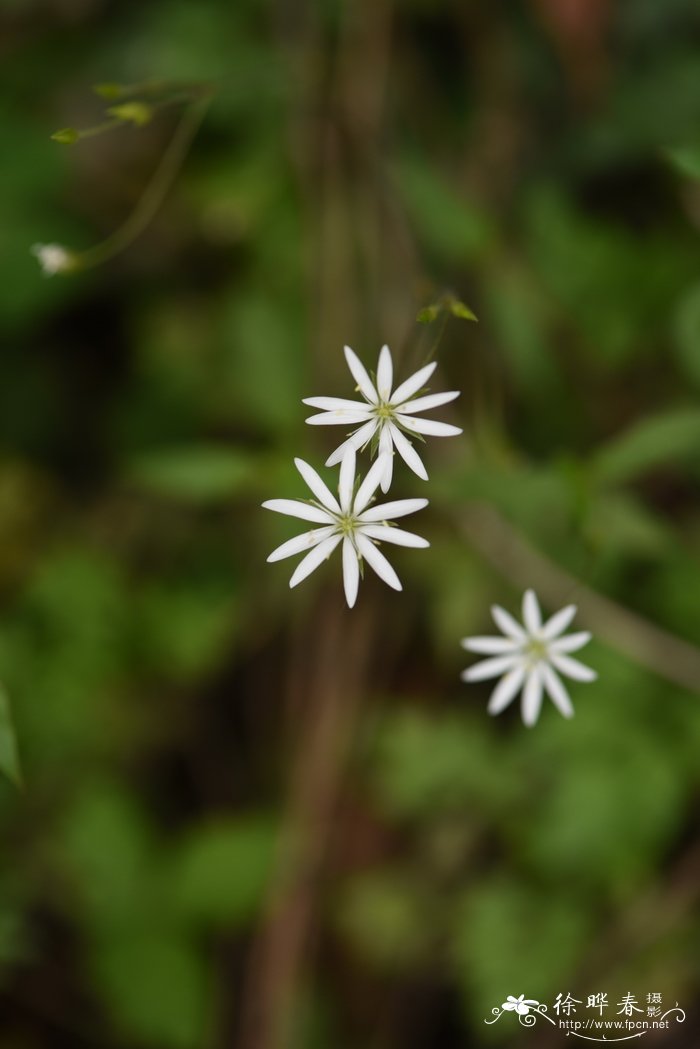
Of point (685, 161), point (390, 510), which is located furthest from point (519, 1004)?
point (685, 161)

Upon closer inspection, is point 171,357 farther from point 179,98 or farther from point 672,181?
point 672,181

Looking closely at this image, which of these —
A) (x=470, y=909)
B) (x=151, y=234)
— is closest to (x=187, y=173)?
(x=151, y=234)

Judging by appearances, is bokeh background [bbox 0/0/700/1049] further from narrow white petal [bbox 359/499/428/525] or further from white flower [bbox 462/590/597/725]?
narrow white petal [bbox 359/499/428/525]

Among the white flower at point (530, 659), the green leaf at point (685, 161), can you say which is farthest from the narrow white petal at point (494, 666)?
the green leaf at point (685, 161)

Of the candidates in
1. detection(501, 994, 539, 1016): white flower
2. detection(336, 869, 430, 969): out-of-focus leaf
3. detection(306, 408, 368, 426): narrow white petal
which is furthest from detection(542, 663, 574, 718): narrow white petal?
detection(336, 869, 430, 969): out-of-focus leaf

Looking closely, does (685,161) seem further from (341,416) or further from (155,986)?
(155,986)

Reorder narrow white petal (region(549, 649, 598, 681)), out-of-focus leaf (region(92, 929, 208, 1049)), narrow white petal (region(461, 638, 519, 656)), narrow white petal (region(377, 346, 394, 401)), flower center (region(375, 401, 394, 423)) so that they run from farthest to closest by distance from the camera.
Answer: out-of-focus leaf (region(92, 929, 208, 1049)) → narrow white petal (region(461, 638, 519, 656)) → narrow white petal (region(549, 649, 598, 681)) → flower center (region(375, 401, 394, 423)) → narrow white petal (region(377, 346, 394, 401))
